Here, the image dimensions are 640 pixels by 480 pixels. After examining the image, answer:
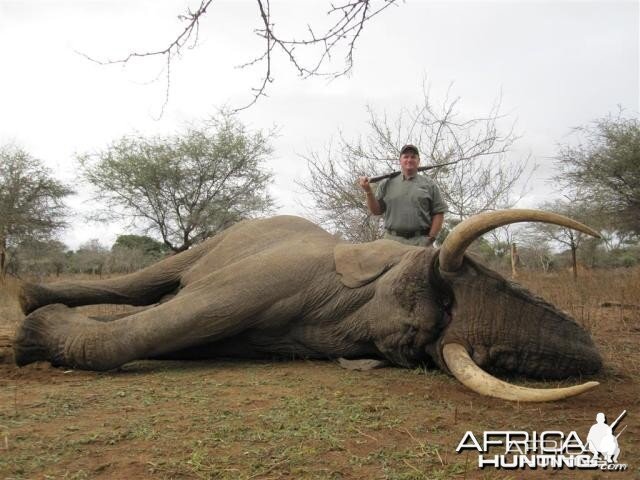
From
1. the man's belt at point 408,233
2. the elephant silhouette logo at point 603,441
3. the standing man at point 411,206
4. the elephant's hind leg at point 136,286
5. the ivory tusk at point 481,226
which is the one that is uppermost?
the standing man at point 411,206

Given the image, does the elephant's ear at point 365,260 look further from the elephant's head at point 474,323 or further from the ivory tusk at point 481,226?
the ivory tusk at point 481,226

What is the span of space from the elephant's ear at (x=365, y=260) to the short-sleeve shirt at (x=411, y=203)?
1.13 metres

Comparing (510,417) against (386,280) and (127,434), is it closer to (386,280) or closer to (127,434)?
(386,280)

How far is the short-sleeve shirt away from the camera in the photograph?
17.5ft

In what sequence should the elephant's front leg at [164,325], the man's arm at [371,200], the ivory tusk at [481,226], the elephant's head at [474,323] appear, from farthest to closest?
1. the man's arm at [371,200]
2. the elephant's front leg at [164,325]
3. the elephant's head at [474,323]
4. the ivory tusk at [481,226]

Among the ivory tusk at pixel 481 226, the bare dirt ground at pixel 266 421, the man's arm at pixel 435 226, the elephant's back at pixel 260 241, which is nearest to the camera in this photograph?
the bare dirt ground at pixel 266 421

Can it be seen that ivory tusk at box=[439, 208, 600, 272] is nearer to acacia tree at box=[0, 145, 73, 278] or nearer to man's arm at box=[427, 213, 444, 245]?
man's arm at box=[427, 213, 444, 245]

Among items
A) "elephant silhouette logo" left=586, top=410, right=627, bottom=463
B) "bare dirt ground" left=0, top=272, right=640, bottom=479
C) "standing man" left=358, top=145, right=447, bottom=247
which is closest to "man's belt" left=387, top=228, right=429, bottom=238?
"standing man" left=358, top=145, right=447, bottom=247

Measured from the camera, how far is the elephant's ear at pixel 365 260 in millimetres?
3986

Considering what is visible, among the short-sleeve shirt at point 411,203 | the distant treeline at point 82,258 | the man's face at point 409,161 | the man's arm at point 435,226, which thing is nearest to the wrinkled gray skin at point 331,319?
the short-sleeve shirt at point 411,203

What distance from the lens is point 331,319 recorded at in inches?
157

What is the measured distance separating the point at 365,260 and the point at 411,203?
1.38m

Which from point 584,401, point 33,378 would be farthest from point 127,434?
point 584,401

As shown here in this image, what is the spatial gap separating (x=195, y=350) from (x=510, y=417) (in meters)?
2.16
